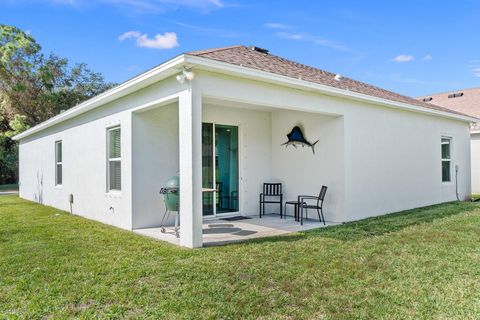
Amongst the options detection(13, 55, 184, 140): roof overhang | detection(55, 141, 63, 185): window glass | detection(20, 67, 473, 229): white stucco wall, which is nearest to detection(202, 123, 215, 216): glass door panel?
detection(20, 67, 473, 229): white stucco wall

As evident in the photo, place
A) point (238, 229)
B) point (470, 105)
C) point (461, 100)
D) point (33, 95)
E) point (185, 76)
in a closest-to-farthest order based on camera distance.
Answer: point (185, 76) → point (238, 229) → point (470, 105) → point (461, 100) → point (33, 95)

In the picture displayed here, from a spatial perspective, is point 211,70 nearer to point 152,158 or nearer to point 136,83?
point 136,83

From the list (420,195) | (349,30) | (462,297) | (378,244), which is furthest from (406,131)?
(462,297)

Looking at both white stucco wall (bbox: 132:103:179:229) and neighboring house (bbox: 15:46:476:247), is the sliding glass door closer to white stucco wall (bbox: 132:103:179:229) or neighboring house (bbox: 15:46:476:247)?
neighboring house (bbox: 15:46:476:247)

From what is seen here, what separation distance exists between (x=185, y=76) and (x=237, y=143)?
405 cm

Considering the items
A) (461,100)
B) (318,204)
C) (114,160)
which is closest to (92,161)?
(114,160)

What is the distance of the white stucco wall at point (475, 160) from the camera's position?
15.3 metres

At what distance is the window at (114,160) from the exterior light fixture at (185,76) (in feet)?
10.5

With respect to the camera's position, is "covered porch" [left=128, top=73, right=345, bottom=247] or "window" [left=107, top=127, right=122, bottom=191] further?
"window" [left=107, top=127, right=122, bottom=191]

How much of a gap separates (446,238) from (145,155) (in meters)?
6.29

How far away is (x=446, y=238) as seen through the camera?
20.6 feet

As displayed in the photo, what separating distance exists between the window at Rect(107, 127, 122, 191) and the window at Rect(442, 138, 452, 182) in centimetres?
1091

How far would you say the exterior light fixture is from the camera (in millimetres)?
5691

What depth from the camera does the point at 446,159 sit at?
1229cm
